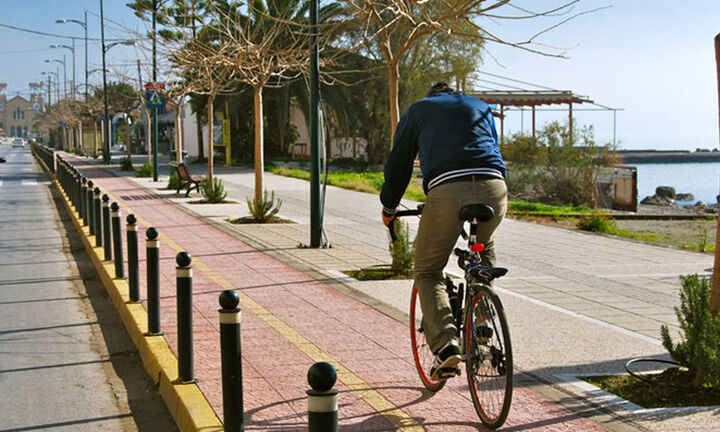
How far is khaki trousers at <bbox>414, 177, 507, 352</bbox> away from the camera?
447 centimetres

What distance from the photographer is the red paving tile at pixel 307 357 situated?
14.8 feet

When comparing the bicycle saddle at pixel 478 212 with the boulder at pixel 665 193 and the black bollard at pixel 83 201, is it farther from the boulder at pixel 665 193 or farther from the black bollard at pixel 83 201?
the boulder at pixel 665 193

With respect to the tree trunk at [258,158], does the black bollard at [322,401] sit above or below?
below

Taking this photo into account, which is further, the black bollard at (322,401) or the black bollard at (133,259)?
the black bollard at (133,259)

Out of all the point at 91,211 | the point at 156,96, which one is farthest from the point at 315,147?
the point at 156,96

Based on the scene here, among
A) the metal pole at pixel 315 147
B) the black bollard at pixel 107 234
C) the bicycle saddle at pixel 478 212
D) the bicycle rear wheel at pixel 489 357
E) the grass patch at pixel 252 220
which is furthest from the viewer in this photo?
the grass patch at pixel 252 220

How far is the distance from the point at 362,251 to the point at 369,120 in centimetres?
2814

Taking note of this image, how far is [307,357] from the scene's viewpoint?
579cm

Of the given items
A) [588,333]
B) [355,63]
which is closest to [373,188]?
[355,63]

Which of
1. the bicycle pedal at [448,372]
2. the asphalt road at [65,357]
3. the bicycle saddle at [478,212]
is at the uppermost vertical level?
the bicycle saddle at [478,212]

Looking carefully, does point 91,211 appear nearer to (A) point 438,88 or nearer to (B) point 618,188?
(A) point 438,88

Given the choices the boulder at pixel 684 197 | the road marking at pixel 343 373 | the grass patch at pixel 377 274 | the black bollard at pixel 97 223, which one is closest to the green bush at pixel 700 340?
the road marking at pixel 343 373

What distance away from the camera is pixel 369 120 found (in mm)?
39406

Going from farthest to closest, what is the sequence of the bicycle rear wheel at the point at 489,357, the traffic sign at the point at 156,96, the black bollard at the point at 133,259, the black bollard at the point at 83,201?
the traffic sign at the point at 156,96 < the black bollard at the point at 83,201 < the black bollard at the point at 133,259 < the bicycle rear wheel at the point at 489,357
